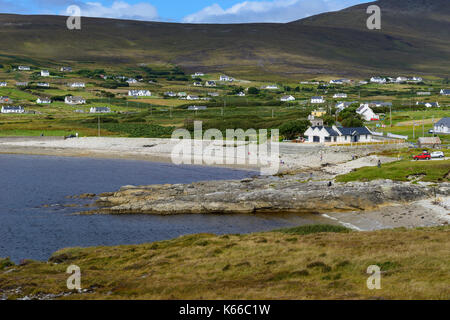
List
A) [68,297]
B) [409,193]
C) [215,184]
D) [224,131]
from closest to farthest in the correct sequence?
[68,297] → [409,193] → [215,184] → [224,131]

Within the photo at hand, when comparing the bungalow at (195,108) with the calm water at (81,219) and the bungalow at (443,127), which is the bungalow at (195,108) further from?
the calm water at (81,219)

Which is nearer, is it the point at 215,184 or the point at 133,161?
the point at 215,184

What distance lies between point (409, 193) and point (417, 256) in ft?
92.2

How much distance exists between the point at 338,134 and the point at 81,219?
65.5 meters

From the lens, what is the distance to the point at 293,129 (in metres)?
113

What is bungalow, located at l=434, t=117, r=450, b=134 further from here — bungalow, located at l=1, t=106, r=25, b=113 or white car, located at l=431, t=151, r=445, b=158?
bungalow, located at l=1, t=106, r=25, b=113

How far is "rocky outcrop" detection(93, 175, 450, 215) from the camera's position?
53.6 m

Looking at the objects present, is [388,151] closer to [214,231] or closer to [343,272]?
[214,231]

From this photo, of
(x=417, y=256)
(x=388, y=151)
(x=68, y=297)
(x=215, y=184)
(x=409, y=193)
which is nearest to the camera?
(x=68, y=297)

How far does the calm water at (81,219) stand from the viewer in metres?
44.4

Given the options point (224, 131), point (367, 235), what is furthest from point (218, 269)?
point (224, 131)

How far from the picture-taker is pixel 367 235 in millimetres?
35000

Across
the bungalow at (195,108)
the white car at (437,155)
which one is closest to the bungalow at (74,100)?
the bungalow at (195,108)

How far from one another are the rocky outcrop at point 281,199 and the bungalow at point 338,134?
159 ft
